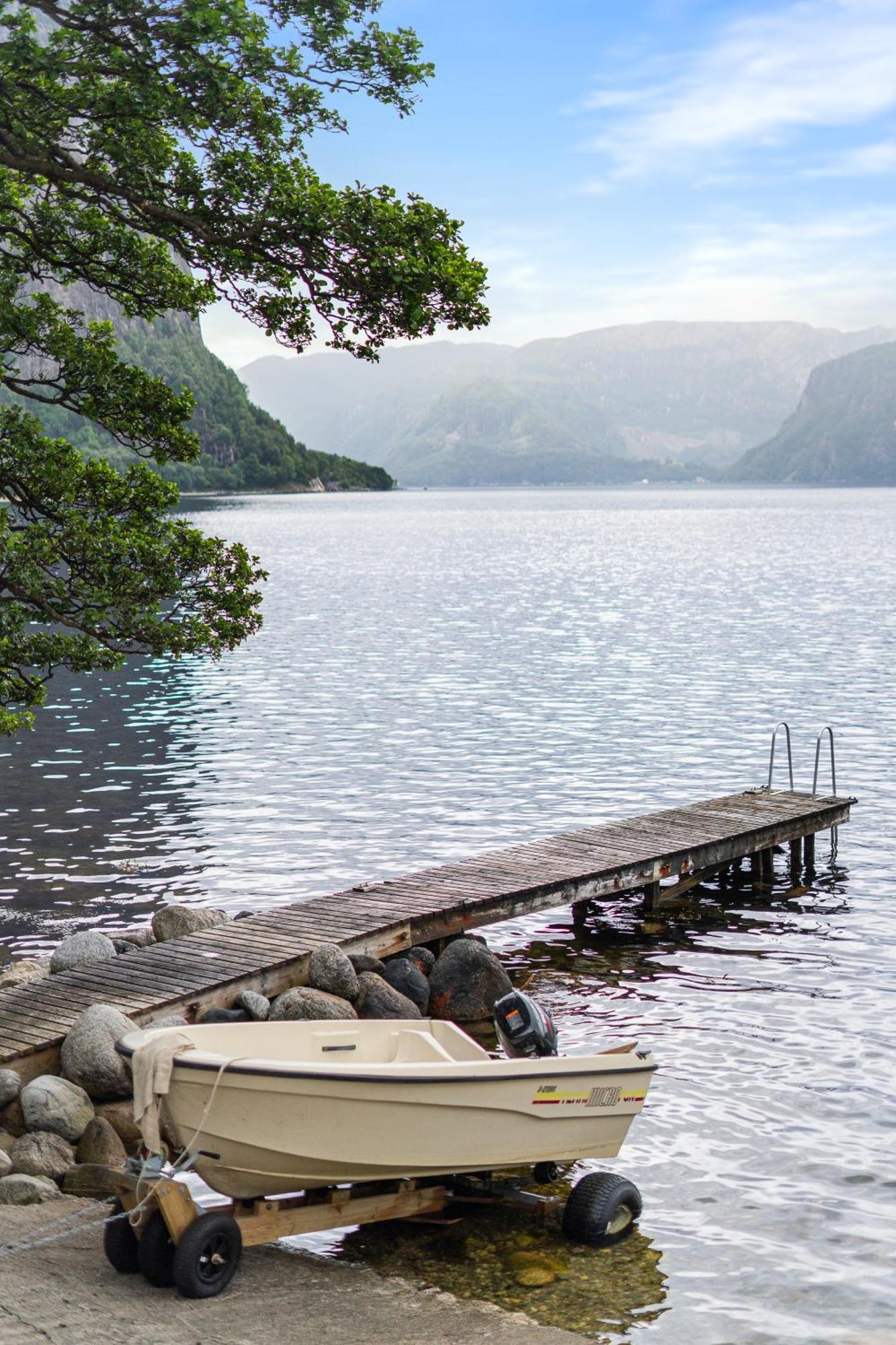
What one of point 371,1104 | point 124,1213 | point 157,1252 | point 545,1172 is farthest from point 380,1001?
point 157,1252

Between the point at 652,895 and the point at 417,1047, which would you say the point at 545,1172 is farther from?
the point at 652,895

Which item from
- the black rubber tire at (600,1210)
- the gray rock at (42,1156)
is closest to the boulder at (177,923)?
the gray rock at (42,1156)

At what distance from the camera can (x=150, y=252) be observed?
17.1 m

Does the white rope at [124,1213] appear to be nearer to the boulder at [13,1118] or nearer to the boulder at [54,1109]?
the boulder at [54,1109]

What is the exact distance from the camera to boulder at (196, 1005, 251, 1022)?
615 inches

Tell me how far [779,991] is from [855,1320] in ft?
26.2

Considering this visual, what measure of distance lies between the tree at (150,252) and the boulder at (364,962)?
430cm

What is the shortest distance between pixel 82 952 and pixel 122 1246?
22.4 feet

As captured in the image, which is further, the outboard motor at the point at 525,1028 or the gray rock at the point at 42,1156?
the outboard motor at the point at 525,1028

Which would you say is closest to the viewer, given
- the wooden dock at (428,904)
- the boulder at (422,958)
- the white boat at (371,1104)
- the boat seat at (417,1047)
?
the white boat at (371,1104)

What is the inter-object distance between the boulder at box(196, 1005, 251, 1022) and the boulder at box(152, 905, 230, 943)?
279cm

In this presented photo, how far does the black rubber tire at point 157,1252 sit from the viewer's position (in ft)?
35.3

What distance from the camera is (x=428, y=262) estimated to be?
1426 cm

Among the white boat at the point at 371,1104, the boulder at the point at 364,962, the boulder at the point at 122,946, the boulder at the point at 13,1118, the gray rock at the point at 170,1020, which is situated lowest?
the boulder at the point at 13,1118
